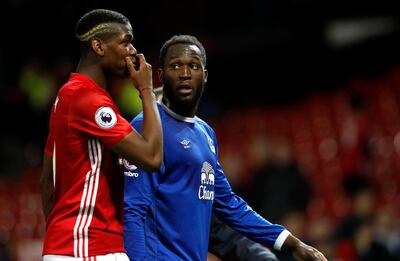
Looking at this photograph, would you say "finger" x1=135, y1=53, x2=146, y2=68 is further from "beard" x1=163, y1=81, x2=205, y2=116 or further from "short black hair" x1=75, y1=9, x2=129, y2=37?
"beard" x1=163, y1=81, x2=205, y2=116

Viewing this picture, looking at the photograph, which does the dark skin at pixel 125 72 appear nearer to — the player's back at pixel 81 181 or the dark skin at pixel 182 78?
the player's back at pixel 81 181

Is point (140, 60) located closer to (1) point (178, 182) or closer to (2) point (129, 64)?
(2) point (129, 64)

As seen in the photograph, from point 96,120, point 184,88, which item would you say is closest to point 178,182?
point 184,88

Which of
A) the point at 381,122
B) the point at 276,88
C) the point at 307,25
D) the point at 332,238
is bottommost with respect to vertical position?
the point at 332,238

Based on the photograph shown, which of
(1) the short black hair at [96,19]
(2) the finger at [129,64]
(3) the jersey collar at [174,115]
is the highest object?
(1) the short black hair at [96,19]

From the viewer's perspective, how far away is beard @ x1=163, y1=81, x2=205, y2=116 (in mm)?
4359

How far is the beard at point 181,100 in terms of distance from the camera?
4359 millimetres

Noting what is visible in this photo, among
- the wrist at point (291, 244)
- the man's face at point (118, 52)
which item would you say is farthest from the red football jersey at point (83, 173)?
the wrist at point (291, 244)

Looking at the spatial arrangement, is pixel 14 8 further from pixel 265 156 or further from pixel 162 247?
pixel 162 247

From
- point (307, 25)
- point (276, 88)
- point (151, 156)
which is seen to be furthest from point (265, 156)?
point (151, 156)

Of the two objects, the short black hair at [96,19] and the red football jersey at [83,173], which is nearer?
the red football jersey at [83,173]

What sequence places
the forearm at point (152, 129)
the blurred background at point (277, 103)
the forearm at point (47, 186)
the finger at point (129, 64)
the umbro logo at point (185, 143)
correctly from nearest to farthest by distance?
the forearm at point (152, 129) → the finger at point (129, 64) → the forearm at point (47, 186) → the umbro logo at point (185, 143) → the blurred background at point (277, 103)

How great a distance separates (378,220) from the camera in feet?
27.3

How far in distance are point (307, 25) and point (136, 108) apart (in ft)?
13.6
